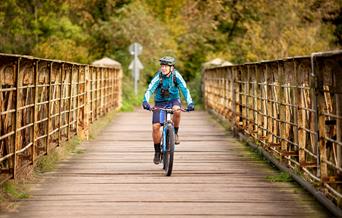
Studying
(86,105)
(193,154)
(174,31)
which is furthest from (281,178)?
(174,31)

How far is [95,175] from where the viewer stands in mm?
11203

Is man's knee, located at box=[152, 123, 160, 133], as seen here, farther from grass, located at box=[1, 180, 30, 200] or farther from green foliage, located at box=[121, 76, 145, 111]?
green foliage, located at box=[121, 76, 145, 111]

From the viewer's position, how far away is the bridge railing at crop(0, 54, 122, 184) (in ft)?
29.7

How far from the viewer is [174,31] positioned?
173 ft

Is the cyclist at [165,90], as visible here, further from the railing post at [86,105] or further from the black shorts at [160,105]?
the railing post at [86,105]

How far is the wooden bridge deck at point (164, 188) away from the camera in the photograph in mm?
8289

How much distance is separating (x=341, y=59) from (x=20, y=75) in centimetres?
379

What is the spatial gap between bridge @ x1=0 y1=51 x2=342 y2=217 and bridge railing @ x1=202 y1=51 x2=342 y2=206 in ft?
0.05

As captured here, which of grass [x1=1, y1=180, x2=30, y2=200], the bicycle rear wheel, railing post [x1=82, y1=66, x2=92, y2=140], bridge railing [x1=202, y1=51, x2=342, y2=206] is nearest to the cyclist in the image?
the bicycle rear wheel

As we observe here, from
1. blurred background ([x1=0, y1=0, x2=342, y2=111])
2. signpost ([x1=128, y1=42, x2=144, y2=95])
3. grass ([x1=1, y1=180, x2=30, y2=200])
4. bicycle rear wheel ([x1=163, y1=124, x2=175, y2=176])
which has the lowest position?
grass ([x1=1, y1=180, x2=30, y2=200])

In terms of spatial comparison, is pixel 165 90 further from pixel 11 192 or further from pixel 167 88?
pixel 11 192

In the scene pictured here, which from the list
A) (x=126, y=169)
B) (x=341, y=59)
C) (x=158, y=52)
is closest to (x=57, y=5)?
(x=158, y=52)

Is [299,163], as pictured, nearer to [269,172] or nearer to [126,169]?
[269,172]

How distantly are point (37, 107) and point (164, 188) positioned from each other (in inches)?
98.3
